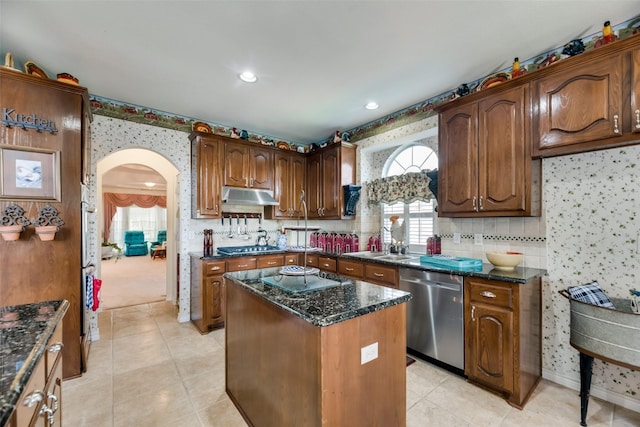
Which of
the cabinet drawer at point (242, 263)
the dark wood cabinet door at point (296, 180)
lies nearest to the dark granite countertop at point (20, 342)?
the cabinet drawer at point (242, 263)

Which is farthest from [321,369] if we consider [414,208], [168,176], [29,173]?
[168,176]

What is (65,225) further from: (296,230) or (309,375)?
(296,230)

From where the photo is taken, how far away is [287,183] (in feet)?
14.9

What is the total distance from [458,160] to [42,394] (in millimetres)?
3024

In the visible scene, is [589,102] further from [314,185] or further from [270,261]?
[270,261]

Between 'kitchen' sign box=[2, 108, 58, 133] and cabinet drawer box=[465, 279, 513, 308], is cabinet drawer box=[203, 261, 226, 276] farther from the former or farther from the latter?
cabinet drawer box=[465, 279, 513, 308]

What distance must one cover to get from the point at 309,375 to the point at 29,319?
121 cm

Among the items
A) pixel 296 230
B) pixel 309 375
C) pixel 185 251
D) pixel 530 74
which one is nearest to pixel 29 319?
pixel 309 375

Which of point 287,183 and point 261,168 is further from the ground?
point 261,168

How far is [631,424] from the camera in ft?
6.16

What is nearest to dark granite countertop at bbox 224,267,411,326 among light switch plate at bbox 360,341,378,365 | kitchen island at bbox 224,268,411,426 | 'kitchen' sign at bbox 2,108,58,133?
kitchen island at bbox 224,268,411,426

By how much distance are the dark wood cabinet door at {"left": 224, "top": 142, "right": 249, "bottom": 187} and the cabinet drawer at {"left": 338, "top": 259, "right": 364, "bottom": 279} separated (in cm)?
176

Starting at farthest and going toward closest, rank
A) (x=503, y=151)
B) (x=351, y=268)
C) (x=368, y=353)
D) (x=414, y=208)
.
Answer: (x=414, y=208), (x=351, y=268), (x=503, y=151), (x=368, y=353)

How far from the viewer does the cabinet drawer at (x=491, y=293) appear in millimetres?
2117
